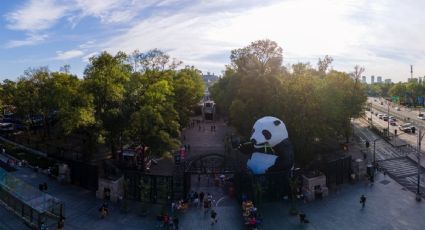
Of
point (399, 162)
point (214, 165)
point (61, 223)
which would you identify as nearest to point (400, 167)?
point (399, 162)

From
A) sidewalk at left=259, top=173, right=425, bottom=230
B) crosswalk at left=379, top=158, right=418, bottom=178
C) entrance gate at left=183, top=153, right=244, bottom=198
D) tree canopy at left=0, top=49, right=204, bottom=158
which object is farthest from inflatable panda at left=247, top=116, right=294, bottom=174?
crosswalk at left=379, top=158, right=418, bottom=178

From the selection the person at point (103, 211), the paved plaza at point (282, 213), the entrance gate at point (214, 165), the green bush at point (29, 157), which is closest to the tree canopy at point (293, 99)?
the entrance gate at point (214, 165)

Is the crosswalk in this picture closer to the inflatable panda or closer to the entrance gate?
the inflatable panda

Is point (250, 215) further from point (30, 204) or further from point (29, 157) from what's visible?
point (29, 157)

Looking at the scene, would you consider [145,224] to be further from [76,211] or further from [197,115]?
[197,115]

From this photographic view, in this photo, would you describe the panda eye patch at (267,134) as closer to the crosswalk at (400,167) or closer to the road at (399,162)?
the road at (399,162)

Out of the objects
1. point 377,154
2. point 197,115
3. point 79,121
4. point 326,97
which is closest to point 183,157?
point 79,121
